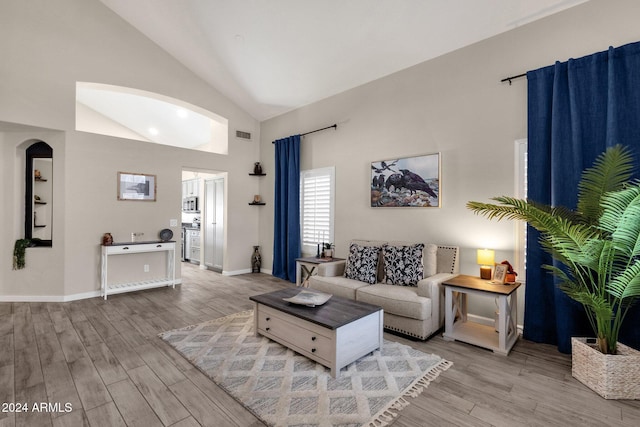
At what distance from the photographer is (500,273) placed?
3082mm

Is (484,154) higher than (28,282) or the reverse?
higher

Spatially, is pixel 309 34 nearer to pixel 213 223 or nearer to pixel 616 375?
pixel 213 223

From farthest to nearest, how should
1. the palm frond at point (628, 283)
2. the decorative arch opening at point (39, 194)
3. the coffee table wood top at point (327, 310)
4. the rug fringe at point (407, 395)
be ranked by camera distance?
the decorative arch opening at point (39, 194)
the coffee table wood top at point (327, 310)
the palm frond at point (628, 283)
the rug fringe at point (407, 395)

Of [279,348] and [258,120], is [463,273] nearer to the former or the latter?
[279,348]

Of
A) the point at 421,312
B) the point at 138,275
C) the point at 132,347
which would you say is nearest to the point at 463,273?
the point at 421,312

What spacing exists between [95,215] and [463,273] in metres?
5.34

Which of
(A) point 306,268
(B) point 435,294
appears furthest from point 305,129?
(B) point 435,294

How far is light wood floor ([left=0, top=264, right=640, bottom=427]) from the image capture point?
1.92m

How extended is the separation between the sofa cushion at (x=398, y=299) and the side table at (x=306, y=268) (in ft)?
3.93

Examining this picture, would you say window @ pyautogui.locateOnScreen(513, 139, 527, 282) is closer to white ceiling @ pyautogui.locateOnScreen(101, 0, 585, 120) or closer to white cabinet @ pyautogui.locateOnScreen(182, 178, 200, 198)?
white ceiling @ pyautogui.locateOnScreen(101, 0, 585, 120)

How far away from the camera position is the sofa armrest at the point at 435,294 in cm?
312

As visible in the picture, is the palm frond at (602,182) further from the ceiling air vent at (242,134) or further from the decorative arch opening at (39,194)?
the decorative arch opening at (39,194)

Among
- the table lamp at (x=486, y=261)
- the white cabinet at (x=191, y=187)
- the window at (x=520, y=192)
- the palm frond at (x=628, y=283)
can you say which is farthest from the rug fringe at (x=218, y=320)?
the white cabinet at (x=191, y=187)

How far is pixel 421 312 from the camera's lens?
300cm
